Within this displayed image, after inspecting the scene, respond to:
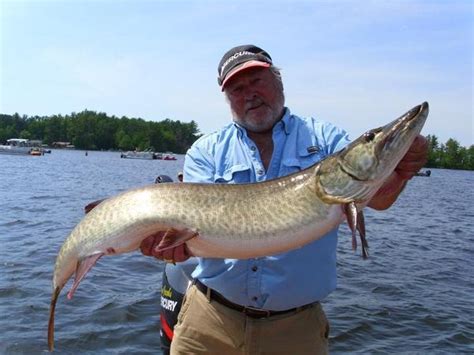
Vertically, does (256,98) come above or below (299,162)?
above

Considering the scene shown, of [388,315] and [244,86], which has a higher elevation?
[244,86]

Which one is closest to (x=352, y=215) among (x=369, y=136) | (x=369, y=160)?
(x=369, y=160)

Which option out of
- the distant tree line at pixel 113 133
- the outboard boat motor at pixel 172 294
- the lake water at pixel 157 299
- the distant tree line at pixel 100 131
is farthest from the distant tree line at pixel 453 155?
the outboard boat motor at pixel 172 294

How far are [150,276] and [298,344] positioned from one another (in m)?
7.06

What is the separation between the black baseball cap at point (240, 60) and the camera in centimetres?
367

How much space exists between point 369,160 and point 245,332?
1.38 meters

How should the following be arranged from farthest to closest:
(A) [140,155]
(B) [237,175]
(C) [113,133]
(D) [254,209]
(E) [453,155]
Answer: (C) [113,133] < (E) [453,155] < (A) [140,155] < (B) [237,175] < (D) [254,209]

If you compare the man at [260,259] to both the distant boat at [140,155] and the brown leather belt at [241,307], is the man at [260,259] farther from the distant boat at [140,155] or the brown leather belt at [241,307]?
the distant boat at [140,155]

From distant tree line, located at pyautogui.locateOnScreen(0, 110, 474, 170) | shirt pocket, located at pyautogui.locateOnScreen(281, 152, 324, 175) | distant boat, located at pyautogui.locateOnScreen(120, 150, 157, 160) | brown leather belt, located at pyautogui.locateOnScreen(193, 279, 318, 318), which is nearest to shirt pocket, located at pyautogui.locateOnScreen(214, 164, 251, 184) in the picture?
shirt pocket, located at pyautogui.locateOnScreen(281, 152, 324, 175)

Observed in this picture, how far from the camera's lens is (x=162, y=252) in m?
3.27

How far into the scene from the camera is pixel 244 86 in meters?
3.75

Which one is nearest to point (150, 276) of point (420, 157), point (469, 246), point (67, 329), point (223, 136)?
point (67, 329)

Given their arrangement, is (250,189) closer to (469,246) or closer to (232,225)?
(232,225)

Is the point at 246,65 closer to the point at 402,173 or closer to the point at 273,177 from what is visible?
the point at 273,177
